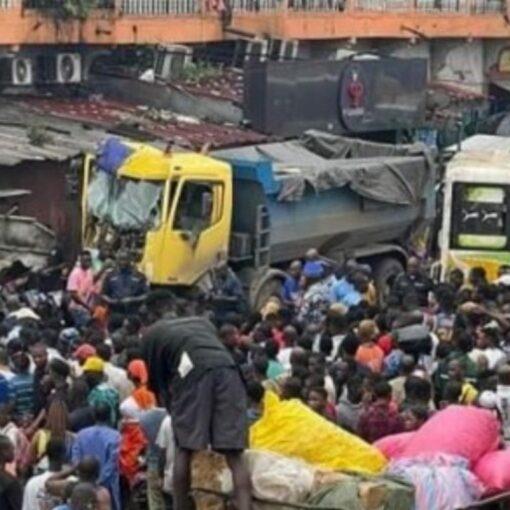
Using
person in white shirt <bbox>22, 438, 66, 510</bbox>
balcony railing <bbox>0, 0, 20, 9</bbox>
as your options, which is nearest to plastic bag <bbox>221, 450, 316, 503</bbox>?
person in white shirt <bbox>22, 438, 66, 510</bbox>

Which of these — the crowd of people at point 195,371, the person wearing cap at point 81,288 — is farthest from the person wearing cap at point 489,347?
the person wearing cap at point 81,288

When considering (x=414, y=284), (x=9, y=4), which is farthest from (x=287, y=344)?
(x=9, y=4)

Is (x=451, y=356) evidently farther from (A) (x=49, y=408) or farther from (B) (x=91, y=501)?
(B) (x=91, y=501)

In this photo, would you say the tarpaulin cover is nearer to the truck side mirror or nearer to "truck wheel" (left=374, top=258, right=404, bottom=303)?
"truck wheel" (left=374, top=258, right=404, bottom=303)

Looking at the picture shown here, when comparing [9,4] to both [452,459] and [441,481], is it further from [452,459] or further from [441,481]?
[441,481]

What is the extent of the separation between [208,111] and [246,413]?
17.8m

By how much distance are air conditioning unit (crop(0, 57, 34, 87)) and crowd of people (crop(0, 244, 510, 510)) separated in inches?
294

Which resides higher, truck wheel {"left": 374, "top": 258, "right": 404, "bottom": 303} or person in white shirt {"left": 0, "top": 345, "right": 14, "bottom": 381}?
person in white shirt {"left": 0, "top": 345, "right": 14, "bottom": 381}

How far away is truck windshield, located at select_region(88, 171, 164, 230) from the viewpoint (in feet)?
64.6

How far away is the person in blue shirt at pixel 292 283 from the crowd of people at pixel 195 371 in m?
0.15

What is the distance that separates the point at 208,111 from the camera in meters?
26.8

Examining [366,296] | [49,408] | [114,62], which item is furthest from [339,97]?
[49,408]

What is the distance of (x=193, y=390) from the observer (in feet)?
29.7

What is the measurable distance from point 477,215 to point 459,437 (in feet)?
38.8
